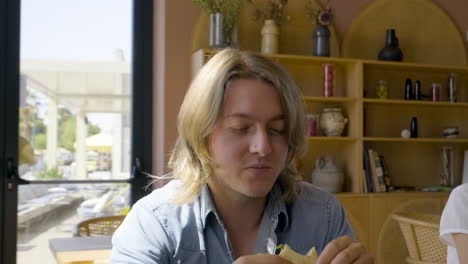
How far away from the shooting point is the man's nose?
1.27 m

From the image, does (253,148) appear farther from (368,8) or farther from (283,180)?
(368,8)

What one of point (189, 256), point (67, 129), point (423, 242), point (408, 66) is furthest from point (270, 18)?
point (189, 256)

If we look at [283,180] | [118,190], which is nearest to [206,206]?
[283,180]

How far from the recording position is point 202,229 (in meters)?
1.34

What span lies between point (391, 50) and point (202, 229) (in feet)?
11.6

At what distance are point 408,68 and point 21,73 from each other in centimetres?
309

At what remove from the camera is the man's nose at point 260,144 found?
4.17 feet

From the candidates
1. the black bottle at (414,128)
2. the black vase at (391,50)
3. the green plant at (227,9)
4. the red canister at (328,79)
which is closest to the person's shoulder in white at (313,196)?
the green plant at (227,9)

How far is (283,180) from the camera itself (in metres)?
1.52

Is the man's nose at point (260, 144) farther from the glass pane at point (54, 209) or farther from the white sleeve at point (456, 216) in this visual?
the glass pane at point (54, 209)

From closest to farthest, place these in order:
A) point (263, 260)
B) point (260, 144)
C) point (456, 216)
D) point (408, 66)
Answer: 1. point (263, 260)
2. point (260, 144)
3. point (456, 216)
4. point (408, 66)

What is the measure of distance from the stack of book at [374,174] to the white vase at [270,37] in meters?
1.12

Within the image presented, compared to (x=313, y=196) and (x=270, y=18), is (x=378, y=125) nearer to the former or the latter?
(x=270, y=18)

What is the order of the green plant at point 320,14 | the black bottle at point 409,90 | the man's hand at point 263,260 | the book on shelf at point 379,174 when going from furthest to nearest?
the black bottle at point 409,90
the book on shelf at point 379,174
the green plant at point 320,14
the man's hand at point 263,260
